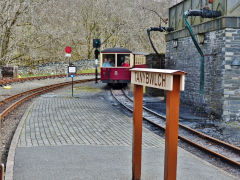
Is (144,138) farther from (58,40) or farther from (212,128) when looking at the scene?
(58,40)

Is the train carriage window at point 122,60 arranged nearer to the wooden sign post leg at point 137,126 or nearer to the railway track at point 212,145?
the railway track at point 212,145

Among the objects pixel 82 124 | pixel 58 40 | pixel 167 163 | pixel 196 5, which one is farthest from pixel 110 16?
pixel 167 163

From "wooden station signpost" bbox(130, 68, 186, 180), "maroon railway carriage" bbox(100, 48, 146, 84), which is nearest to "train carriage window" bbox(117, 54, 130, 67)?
"maroon railway carriage" bbox(100, 48, 146, 84)

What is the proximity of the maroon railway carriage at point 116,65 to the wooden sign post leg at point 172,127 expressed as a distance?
1786 centimetres

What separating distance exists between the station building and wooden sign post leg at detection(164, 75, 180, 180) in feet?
27.3

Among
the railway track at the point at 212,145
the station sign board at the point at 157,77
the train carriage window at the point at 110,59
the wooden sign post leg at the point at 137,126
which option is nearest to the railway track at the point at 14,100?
the train carriage window at the point at 110,59

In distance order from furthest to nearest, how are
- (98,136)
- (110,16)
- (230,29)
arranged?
(110,16), (230,29), (98,136)

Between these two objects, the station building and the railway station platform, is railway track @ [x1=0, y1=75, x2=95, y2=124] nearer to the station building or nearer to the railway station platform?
the railway station platform

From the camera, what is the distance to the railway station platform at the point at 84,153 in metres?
5.89

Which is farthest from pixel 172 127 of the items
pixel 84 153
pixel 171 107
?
pixel 84 153

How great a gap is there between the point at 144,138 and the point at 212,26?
5.96 m

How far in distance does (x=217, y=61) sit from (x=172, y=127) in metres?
9.04

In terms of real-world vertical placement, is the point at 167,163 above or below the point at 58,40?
below

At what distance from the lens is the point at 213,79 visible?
43.0 ft
